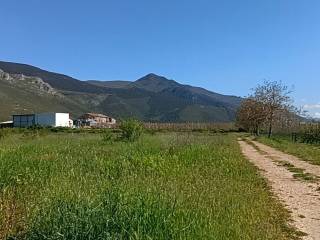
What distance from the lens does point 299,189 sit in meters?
14.0

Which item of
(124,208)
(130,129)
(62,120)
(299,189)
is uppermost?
(124,208)

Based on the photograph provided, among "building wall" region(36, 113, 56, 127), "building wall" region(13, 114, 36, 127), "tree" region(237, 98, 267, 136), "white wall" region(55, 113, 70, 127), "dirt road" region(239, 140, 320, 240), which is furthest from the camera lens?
"building wall" region(13, 114, 36, 127)

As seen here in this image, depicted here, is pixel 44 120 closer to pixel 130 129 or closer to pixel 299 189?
pixel 130 129

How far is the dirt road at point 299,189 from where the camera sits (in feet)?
31.3

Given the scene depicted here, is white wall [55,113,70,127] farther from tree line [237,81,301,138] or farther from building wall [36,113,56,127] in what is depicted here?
tree line [237,81,301,138]

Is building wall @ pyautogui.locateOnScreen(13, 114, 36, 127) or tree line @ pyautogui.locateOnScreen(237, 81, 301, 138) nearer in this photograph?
tree line @ pyautogui.locateOnScreen(237, 81, 301, 138)

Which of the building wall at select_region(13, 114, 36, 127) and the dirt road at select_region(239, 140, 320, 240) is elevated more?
the dirt road at select_region(239, 140, 320, 240)

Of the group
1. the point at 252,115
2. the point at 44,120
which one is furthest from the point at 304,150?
the point at 44,120

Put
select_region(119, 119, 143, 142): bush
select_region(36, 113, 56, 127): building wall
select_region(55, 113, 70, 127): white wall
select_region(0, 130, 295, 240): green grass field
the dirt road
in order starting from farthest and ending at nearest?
select_region(36, 113, 56, 127): building wall → select_region(55, 113, 70, 127): white wall → select_region(119, 119, 143, 142): bush → the dirt road → select_region(0, 130, 295, 240): green grass field

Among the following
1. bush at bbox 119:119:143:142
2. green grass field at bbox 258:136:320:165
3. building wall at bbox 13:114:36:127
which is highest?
bush at bbox 119:119:143:142

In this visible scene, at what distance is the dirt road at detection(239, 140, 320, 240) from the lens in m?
9.53

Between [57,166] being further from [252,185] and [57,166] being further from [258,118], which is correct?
[258,118]

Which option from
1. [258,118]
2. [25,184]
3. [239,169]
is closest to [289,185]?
[239,169]

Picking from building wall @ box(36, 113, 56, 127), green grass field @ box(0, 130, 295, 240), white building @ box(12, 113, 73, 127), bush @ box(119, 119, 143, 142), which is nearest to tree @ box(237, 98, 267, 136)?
bush @ box(119, 119, 143, 142)
